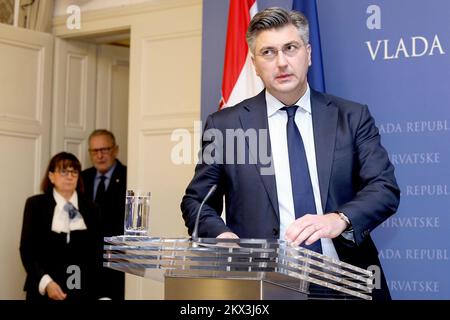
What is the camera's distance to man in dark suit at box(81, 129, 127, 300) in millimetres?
6848

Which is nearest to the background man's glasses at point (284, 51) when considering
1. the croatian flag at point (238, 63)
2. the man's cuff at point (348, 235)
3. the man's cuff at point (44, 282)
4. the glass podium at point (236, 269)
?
the man's cuff at point (348, 235)

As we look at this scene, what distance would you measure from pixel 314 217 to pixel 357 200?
290 mm

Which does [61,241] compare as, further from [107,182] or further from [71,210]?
[107,182]

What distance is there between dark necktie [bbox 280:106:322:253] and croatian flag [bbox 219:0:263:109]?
6.58 feet

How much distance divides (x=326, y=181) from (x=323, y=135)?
0.16 meters

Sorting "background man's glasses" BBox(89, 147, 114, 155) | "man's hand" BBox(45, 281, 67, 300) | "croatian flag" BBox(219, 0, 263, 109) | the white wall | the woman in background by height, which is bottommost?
"man's hand" BBox(45, 281, 67, 300)

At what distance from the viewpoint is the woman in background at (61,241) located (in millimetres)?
5855

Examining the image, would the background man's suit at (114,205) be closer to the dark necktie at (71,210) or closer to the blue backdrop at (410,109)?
the dark necktie at (71,210)

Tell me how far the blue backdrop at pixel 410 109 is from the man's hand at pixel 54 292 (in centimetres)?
236

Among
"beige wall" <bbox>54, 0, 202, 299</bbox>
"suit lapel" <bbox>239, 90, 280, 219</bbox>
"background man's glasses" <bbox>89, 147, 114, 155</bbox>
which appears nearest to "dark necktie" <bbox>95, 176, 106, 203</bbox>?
"background man's glasses" <bbox>89, 147, 114, 155</bbox>

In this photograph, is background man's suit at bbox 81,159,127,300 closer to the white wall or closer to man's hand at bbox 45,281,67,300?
man's hand at bbox 45,281,67,300

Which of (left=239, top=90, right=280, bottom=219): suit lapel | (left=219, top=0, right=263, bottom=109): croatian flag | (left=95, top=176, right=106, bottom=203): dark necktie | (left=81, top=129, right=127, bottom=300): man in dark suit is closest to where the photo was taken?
(left=239, top=90, right=280, bottom=219): suit lapel

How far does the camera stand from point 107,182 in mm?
6988

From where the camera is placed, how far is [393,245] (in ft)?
14.3
